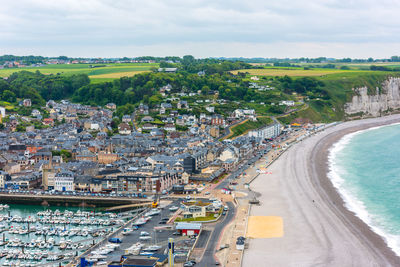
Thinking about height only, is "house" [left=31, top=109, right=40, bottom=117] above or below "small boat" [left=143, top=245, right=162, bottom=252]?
above

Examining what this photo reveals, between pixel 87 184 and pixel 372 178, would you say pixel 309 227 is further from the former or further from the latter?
pixel 87 184

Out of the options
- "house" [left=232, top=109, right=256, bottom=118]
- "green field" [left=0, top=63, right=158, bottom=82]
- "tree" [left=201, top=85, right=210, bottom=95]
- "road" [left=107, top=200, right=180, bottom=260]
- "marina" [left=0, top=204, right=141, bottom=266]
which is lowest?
"marina" [left=0, top=204, right=141, bottom=266]

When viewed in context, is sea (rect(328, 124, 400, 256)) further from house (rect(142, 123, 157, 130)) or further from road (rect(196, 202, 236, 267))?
house (rect(142, 123, 157, 130))

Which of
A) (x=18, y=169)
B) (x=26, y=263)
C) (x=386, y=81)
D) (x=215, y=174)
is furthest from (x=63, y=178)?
(x=386, y=81)

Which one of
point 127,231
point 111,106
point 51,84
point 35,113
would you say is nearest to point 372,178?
point 127,231

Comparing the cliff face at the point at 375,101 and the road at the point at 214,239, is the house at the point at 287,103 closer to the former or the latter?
the cliff face at the point at 375,101

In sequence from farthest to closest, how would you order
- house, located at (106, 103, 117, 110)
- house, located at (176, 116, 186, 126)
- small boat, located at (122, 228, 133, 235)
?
house, located at (106, 103, 117, 110), house, located at (176, 116, 186, 126), small boat, located at (122, 228, 133, 235)

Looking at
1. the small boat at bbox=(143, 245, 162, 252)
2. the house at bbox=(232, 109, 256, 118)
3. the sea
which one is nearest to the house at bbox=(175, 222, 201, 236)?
the small boat at bbox=(143, 245, 162, 252)
